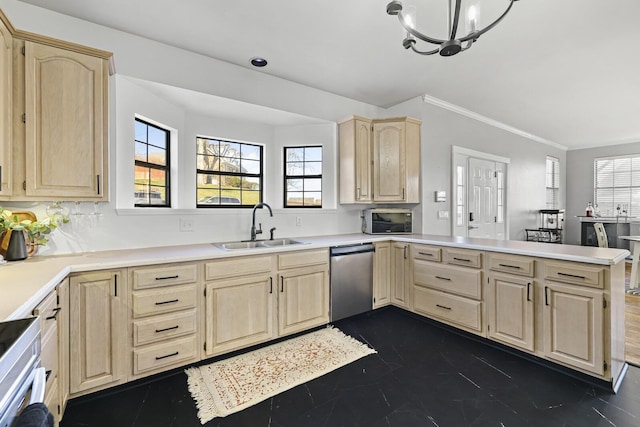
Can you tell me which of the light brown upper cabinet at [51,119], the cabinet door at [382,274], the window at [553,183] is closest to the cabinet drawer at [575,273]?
the cabinet door at [382,274]

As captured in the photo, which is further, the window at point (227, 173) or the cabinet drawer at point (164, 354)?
the window at point (227, 173)

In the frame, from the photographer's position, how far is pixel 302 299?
107 inches

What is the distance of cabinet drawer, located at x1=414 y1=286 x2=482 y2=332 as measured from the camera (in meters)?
2.63

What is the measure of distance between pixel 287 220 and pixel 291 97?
1.45 m

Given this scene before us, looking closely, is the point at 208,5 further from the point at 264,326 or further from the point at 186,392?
the point at 186,392

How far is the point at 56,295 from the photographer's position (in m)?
1.55

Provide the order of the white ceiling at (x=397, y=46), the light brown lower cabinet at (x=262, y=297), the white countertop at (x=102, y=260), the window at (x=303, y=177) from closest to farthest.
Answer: the white countertop at (x=102, y=260)
the white ceiling at (x=397, y=46)
the light brown lower cabinet at (x=262, y=297)
the window at (x=303, y=177)

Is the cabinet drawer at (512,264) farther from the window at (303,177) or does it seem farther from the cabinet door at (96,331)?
the cabinet door at (96,331)

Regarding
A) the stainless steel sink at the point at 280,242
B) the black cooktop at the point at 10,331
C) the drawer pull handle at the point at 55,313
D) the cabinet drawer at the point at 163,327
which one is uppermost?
the stainless steel sink at the point at 280,242

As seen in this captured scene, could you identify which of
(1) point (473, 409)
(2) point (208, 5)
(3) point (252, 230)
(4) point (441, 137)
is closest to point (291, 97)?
(2) point (208, 5)

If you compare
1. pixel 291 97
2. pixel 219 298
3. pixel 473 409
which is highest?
pixel 291 97

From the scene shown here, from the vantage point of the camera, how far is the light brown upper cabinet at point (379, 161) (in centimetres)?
357

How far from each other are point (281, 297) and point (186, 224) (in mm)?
1153

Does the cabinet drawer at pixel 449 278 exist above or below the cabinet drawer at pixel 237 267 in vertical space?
below
